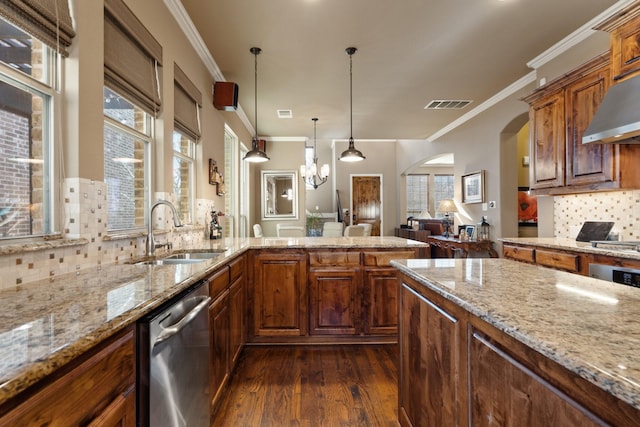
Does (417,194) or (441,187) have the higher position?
(441,187)

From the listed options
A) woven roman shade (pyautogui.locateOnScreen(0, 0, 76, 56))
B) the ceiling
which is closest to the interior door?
the ceiling

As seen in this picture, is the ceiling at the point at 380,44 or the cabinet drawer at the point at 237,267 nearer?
the cabinet drawer at the point at 237,267

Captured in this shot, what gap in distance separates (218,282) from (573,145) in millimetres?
3288

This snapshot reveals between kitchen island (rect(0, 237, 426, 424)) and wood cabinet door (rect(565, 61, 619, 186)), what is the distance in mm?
3191

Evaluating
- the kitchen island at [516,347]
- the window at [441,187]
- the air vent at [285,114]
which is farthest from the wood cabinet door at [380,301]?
the window at [441,187]

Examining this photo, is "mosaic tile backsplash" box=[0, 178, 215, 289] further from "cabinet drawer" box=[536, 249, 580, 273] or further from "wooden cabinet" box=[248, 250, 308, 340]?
"cabinet drawer" box=[536, 249, 580, 273]

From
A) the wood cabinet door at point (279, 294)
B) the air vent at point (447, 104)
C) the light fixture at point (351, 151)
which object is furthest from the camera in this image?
the air vent at point (447, 104)

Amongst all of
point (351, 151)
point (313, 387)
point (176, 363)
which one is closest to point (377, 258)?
point (313, 387)

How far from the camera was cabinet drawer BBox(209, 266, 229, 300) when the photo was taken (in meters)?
1.74

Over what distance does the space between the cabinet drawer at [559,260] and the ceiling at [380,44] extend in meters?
2.14

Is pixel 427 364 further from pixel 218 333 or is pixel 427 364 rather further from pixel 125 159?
pixel 125 159

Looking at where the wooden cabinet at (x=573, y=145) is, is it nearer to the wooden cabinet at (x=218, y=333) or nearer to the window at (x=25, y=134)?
the wooden cabinet at (x=218, y=333)

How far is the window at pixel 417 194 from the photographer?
11.1 meters

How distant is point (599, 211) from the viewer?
305cm
